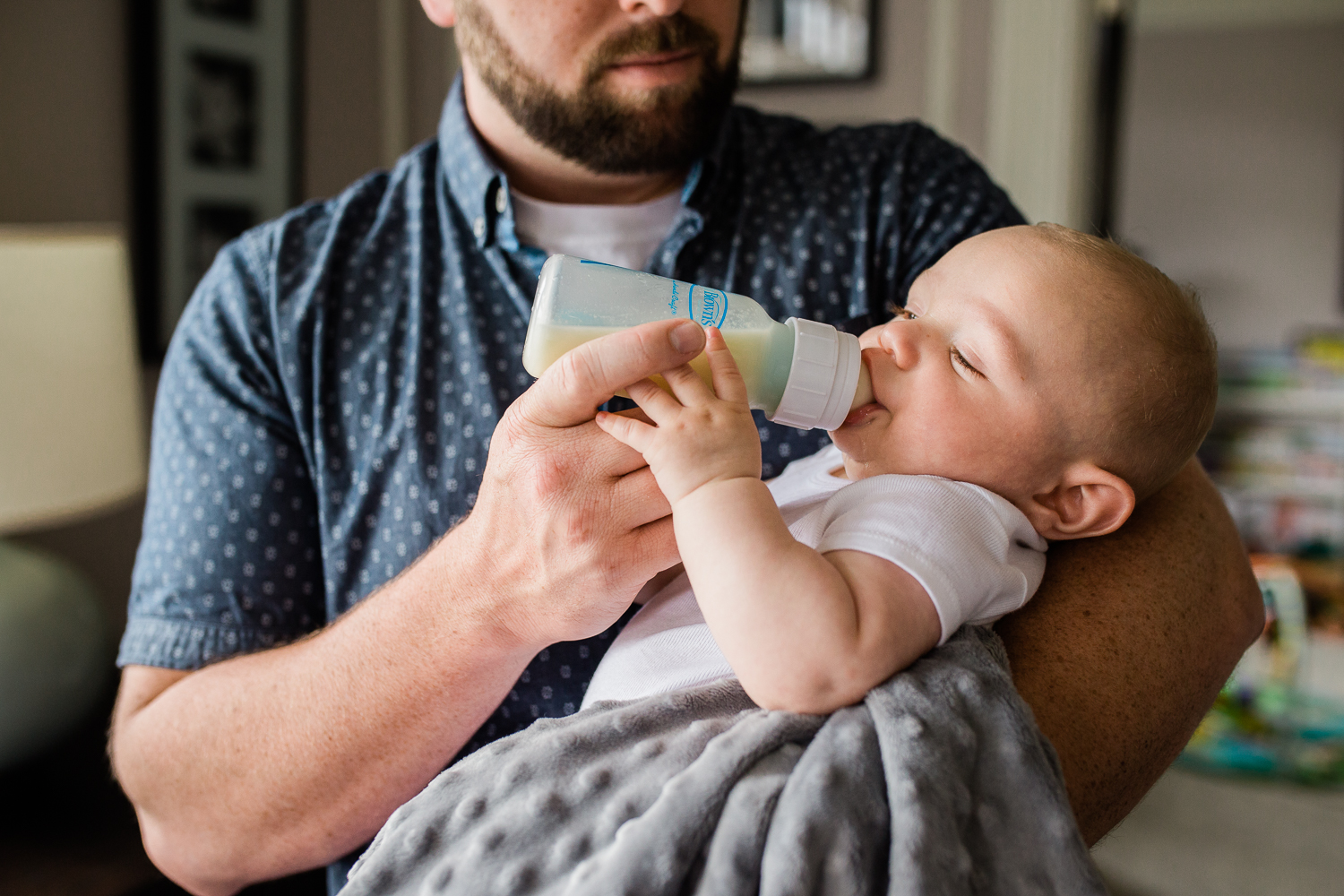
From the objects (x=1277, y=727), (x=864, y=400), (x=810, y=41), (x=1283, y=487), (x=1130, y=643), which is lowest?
(x=1277, y=727)

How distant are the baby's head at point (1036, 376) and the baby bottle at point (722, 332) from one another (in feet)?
0.27

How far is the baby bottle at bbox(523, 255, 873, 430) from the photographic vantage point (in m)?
0.77

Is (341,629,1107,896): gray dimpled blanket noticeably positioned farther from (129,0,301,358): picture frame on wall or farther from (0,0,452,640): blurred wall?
(129,0,301,358): picture frame on wall

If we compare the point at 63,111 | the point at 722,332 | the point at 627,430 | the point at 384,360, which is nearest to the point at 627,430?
the point at 627,430

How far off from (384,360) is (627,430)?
43cm

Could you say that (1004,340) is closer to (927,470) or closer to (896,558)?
(927,470)

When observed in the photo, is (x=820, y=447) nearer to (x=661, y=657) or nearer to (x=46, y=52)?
(x=661, y=657)

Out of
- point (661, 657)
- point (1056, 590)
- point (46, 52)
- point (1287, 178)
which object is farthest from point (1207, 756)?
point (1287, 178)

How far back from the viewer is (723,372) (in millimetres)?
758

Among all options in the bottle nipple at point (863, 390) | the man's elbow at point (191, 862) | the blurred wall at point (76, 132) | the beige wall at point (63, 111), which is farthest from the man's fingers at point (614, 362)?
the beige wall at point (63, 111)

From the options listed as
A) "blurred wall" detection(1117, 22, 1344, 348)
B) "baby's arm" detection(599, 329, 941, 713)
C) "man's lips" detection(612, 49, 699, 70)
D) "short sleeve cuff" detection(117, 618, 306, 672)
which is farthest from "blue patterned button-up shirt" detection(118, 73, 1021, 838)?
"blurred wall" detection(1117, 22, 1344, 348)

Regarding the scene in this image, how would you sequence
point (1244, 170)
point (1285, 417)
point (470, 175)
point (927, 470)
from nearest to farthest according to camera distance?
1. point (927, 470)
2. point (470, 175)
3. point (1285, 417)
4. point (1244, 170)

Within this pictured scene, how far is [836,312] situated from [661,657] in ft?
1.54

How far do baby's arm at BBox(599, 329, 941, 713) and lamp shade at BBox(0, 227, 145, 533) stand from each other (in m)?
Result: 1.14
